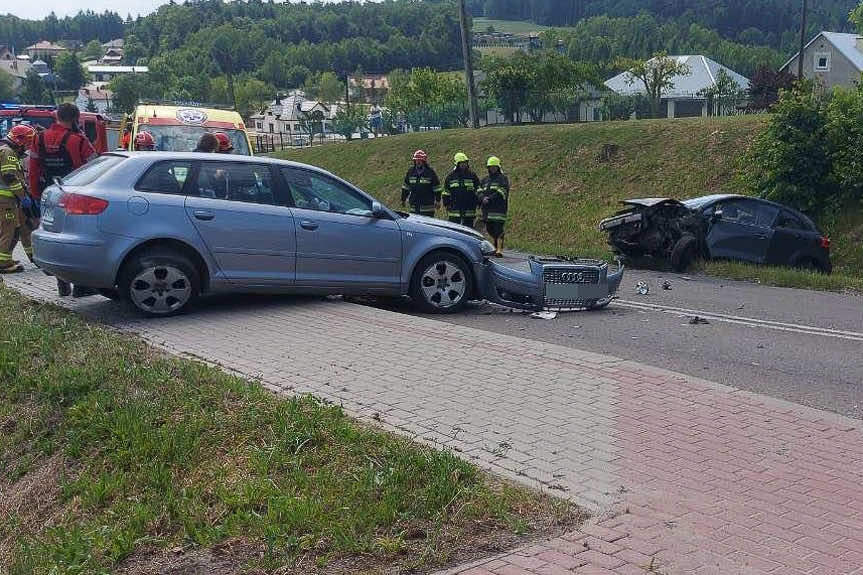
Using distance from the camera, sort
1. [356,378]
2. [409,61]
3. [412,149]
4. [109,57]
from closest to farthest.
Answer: [356,378]
[412,149]
[409,61]
[109,57]

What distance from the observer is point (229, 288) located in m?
9.48

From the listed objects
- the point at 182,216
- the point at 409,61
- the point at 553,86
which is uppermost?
the point at 409,61

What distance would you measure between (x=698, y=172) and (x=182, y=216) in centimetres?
1917

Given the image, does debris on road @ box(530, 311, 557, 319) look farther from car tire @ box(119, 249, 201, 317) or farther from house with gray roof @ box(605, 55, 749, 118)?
house with gray roof @ box(605, 55, 749, 118)

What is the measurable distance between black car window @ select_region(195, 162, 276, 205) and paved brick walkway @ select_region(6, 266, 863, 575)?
1324mm

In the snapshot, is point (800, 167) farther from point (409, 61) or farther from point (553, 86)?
point (409, 61)

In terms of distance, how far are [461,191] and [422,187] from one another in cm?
68

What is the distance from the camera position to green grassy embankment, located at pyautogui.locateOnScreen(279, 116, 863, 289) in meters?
23.9

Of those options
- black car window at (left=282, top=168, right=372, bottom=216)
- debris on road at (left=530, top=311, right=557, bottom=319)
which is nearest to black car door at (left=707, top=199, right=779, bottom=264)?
debris on road at (left=530, top=311, right=557, bottom=319)

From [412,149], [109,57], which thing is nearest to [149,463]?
[412,149]

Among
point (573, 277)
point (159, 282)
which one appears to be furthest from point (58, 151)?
point (573, 277)

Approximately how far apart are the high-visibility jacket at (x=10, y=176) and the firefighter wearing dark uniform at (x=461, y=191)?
259 inches

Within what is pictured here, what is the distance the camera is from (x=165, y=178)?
9289 millimetres

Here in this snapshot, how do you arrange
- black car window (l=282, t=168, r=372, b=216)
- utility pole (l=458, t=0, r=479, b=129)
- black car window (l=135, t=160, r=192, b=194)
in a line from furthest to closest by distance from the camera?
utility pole (l=458, t=0, r=479, b=129), black car window (l=282, t=168, r=372, b=216), black car window (l=135, t=160, r=192, b=194)
